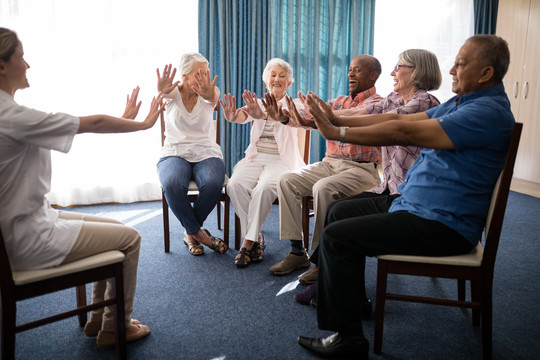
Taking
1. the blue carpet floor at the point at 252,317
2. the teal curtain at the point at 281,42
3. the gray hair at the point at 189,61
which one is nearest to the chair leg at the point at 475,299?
the blue carpet floor at the point at 252,317

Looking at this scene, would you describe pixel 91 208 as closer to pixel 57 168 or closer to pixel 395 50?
pixel 57 168

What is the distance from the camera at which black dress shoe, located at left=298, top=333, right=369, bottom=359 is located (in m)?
1.48

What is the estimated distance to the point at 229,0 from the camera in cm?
394

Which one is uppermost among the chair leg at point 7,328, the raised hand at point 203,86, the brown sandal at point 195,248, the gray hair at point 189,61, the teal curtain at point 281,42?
the teal curtain at point 281,42

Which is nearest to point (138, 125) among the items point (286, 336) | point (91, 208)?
point (286, 336)

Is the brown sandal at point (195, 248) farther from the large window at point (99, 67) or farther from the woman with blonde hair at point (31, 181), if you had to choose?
the large window at point (99, 67)

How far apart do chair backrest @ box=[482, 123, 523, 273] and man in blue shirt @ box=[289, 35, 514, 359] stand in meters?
0.05

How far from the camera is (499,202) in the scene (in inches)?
52.7

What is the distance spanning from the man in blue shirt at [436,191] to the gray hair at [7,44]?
1.09 meters

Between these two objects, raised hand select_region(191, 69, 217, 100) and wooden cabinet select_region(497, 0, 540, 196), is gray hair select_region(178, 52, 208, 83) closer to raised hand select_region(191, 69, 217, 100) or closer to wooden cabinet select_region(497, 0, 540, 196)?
raised hand select_region(191, 69, 217, 100)

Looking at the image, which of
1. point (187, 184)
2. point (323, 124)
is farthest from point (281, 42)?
point (323, 124)

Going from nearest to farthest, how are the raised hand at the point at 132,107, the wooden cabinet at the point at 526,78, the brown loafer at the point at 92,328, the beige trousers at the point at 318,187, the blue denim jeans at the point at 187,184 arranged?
the brown loafer at the point at 92,328, the raised hand at the point at 132,107, the beige trousers at the point at 318,187, the blue denim jeans at the point at 187,184, the wooden cabinet at the point at 526,78

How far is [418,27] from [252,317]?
166 inches

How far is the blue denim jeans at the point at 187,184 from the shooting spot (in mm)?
2486
